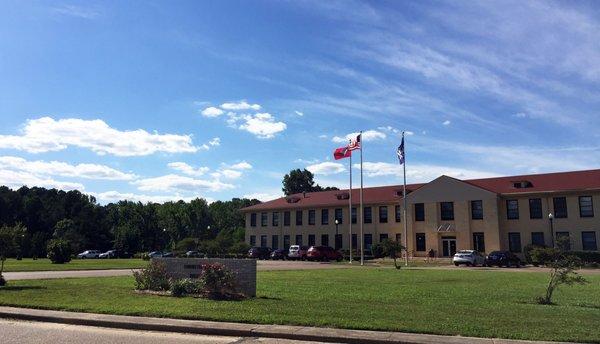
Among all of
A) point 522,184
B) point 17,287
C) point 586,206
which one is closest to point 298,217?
point 522,184

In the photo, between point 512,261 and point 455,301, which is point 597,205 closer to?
point 512,261

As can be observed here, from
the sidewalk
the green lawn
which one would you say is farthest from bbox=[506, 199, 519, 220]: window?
the sidewalk

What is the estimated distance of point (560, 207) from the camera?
171 feet

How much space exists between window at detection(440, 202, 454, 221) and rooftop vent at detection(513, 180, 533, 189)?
6.81m

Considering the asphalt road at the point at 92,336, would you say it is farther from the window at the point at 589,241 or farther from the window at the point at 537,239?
the window at the point at 537,239

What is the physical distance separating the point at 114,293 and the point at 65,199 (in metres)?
104

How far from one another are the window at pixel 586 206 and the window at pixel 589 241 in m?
1.80

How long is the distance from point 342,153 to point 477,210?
1652 centimetres

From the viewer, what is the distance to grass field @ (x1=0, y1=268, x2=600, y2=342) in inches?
403

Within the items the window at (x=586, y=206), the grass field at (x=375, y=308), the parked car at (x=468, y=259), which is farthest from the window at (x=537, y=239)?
the grass field at (x=375, y=308)

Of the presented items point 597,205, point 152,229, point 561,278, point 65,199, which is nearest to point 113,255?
point 152,229

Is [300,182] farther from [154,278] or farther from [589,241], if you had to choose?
[154,278]

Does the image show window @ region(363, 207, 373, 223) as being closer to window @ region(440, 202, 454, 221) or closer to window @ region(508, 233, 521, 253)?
window @ region(440, 202, 454, 221)

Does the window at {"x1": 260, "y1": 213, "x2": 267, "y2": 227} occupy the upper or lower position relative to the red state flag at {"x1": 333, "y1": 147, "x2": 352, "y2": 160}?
lower
